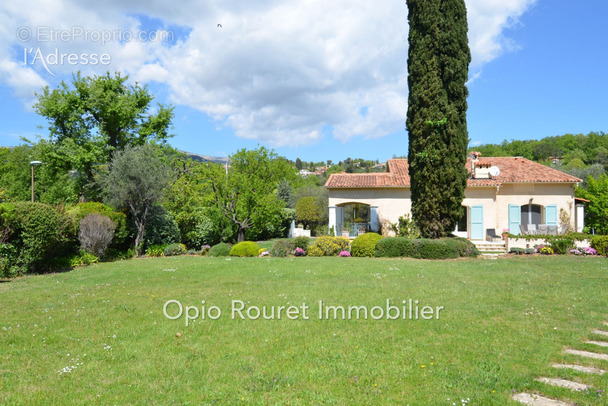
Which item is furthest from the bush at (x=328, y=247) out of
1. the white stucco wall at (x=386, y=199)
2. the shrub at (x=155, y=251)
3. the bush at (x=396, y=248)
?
the shrub at (x=155, y=251)

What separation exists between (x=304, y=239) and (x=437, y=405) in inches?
597

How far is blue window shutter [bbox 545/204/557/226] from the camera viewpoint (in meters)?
22.4

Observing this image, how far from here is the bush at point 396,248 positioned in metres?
16.1

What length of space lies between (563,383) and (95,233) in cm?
1650

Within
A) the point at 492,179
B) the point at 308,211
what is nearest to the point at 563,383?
the point at 492,179

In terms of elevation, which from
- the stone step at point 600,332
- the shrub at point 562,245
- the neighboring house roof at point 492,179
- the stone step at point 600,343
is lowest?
the stone step at point 600,343

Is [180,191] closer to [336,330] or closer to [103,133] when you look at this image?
[103,133]

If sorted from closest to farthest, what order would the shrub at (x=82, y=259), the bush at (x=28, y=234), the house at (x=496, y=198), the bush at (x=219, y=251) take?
the bush at (x=28, y=234)
the shrub at (x=82, y=259)
the bush at (x=219, y=251)
the house at (x=496, y=198)

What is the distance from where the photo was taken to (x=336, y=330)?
19.4 feet

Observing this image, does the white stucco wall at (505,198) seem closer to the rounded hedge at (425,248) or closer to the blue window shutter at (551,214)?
the blue window shutter at (551,214)

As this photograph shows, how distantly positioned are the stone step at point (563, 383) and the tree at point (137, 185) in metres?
18.3

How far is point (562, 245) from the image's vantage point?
1639 cm

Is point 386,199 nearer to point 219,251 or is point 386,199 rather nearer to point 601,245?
point 601,245

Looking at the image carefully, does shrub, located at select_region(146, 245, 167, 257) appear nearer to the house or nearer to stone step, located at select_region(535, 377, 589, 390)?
the house
